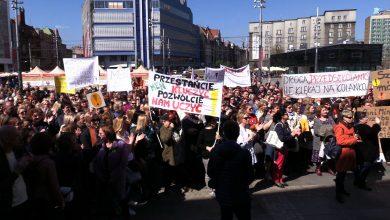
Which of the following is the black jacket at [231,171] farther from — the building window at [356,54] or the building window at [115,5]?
the building window at [115,5]

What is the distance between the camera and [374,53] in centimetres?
4422

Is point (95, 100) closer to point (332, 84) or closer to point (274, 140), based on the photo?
point (274, 140)

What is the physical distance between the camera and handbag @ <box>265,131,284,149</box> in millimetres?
7473

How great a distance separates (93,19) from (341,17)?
82.9 m

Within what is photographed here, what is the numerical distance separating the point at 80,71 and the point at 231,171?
9072mm

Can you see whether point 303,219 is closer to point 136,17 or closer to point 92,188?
point 92,188

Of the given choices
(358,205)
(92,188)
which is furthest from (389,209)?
(92,188)

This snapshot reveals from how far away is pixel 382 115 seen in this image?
8508 millimetres

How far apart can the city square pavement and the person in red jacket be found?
1.33 ft

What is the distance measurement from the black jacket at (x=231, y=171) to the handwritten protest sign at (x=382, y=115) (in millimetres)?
5111

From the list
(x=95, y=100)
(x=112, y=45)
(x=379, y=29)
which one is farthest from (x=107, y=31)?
(x=95, y=100)

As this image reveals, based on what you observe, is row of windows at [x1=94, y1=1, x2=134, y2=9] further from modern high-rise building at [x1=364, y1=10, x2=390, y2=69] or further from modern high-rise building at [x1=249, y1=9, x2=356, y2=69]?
modern high-rise building at [x1=364, y1=10, x2=390, y2=69]

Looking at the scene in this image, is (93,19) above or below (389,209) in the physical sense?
above

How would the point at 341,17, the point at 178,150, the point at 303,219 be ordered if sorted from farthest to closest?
the point at 341,17, the point at 178,150, the point at 303,219
